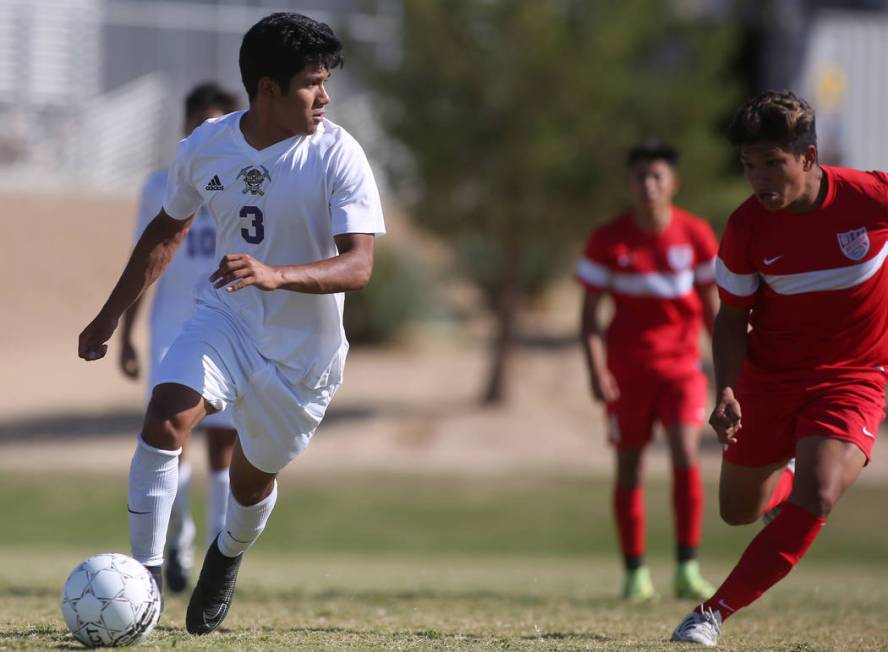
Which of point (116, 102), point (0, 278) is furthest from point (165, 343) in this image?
point (116, 102)

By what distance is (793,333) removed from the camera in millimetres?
5184

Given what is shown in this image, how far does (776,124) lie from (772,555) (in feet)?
5.17

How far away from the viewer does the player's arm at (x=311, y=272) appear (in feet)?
13.9

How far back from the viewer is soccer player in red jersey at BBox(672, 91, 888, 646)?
487cm

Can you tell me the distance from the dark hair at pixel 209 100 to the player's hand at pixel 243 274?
2734 mm

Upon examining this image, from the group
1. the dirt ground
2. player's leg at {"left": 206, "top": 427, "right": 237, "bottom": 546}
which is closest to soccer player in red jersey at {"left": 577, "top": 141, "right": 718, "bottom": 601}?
player's leg at {"left": 206, "top": 427, "right": 237, "bottom": 546}

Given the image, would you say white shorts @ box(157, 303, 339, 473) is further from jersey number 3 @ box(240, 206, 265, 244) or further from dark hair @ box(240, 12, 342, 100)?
dark hair @ box(240, 12, 342, 100)

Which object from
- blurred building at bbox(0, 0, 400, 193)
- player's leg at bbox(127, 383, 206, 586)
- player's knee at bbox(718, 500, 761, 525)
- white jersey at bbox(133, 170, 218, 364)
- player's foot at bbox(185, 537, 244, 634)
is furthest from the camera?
blurred building at bbox(0, 0, 400, 193)

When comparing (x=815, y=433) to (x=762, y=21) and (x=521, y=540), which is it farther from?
(x=762, y=21)

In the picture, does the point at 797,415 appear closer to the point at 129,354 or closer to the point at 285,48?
the point at 285,48

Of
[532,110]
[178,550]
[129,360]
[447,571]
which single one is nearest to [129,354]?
[129,360]

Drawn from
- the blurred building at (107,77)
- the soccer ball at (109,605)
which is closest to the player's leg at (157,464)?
the soccer ball at (109,605)

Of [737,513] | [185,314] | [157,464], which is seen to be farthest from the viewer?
[185,314]

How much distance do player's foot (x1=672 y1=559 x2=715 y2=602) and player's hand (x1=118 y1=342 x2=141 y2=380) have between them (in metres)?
3.20
